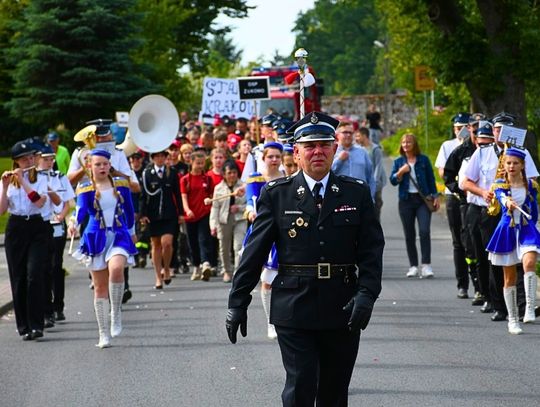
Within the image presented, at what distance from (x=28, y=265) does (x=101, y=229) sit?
1.16 metres

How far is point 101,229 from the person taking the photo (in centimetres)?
1317

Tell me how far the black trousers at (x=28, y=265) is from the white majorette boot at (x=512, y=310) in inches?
178

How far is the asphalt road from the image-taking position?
34.1 ft

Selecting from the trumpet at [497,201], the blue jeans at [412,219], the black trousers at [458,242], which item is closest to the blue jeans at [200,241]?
the blue jeans at [412,219]

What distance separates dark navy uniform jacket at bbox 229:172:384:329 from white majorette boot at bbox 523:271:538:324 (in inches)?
217

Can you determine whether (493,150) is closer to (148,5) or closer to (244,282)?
(244,282)

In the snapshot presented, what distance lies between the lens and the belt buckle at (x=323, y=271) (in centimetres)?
790

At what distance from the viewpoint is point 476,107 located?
28734mm

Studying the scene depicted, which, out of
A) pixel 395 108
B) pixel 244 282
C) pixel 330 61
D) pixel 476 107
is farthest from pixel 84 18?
pixel 330 61

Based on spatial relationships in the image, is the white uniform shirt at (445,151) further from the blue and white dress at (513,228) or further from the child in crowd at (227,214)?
the child in crowd at (227,214)

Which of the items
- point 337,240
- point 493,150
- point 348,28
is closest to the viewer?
point 337,240

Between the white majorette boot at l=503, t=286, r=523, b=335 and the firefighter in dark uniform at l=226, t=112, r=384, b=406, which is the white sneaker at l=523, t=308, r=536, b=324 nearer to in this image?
the white majorette boot at l=503, t=286, r=523, b=335

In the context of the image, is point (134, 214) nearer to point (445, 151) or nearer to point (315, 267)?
point (445, 151)

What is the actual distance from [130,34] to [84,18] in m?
1.76
